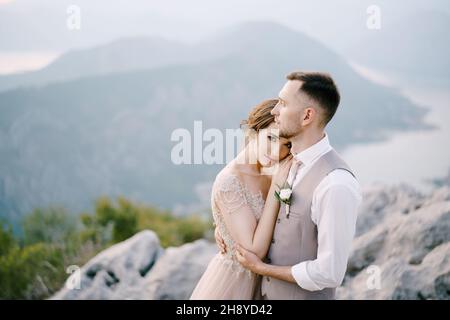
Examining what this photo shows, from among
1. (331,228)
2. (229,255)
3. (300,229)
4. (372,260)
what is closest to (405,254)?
(372,260)

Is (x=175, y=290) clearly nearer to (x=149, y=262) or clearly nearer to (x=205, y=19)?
(x=149, y=262)

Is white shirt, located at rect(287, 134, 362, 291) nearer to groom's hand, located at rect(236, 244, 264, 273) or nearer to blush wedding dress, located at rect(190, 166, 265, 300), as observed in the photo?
groom's hand, located at rect(236, 244, 264, 273)

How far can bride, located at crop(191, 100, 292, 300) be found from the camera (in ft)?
8.00

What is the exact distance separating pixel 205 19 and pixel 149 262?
60.9 feet

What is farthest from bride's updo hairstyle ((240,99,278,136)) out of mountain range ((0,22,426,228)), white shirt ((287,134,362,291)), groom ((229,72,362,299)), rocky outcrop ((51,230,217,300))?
mountain range ((0,22,426,228))

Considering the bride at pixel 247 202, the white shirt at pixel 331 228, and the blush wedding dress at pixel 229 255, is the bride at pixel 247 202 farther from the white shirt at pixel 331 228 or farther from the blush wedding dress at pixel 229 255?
the white shirt at pixel 331 228

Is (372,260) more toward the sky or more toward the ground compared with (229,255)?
more toward the ground

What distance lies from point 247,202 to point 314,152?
42cm

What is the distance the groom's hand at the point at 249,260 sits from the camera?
237 centimetres

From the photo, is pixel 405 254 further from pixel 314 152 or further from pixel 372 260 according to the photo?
pixel 314 152

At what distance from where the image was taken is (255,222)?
2475 mm

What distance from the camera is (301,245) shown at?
90.8 inches
